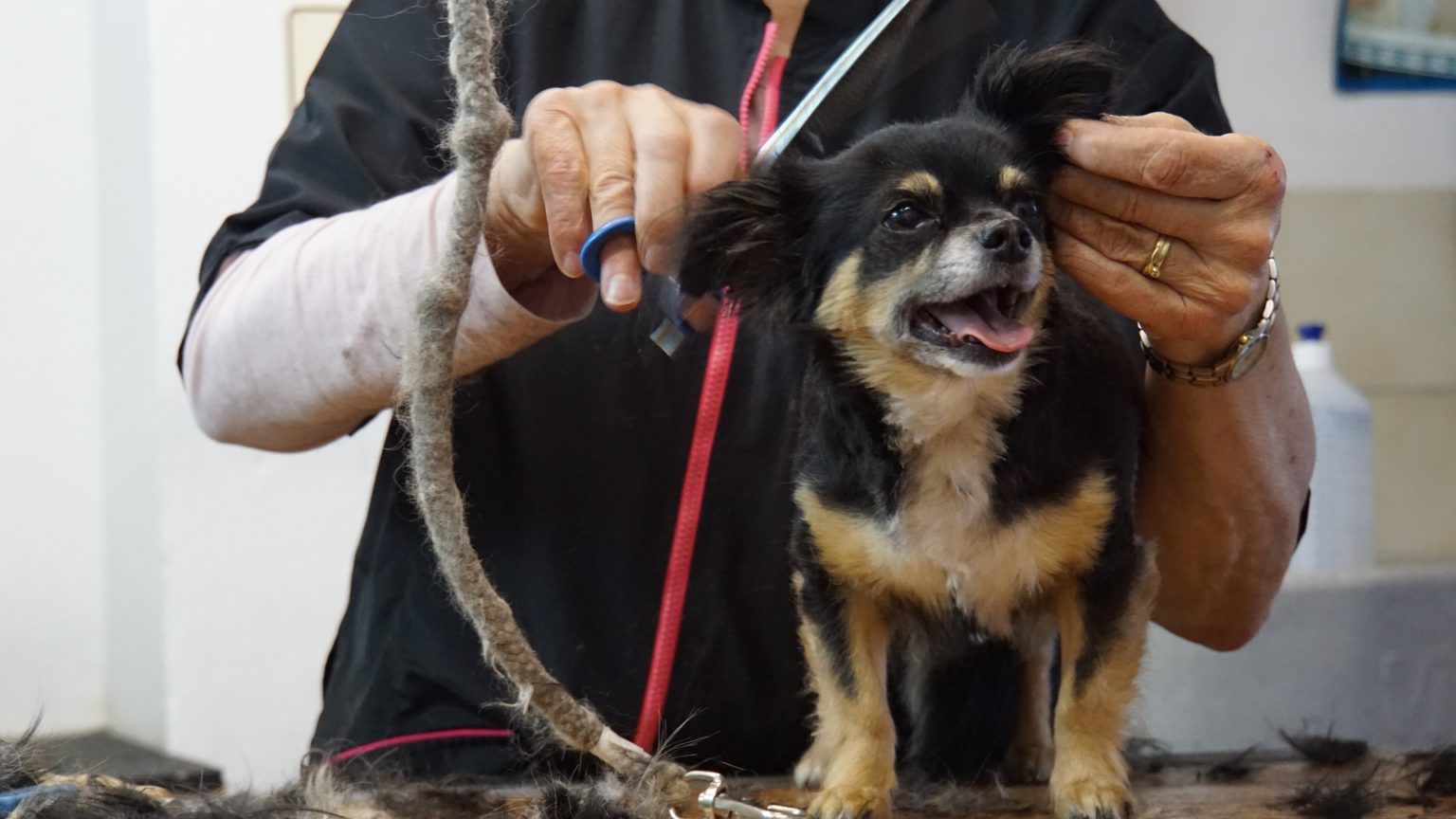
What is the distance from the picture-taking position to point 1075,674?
79 centimetres

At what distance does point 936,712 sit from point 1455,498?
1.46m

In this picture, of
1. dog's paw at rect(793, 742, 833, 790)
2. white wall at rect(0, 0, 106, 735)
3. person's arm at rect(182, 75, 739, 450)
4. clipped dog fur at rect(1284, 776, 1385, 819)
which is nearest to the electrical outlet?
white wall at rect(0, 0, 106, 735)

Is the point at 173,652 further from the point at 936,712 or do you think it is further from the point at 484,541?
the point at 936,712

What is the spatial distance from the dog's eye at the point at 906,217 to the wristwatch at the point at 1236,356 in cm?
15

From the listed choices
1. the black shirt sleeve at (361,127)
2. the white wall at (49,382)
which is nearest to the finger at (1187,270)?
the black shirt sleeve at (361,127)

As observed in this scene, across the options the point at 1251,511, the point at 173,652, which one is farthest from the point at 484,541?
the point at 173,652

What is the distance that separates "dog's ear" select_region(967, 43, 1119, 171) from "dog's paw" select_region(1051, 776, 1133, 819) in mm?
362

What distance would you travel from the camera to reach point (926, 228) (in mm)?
753

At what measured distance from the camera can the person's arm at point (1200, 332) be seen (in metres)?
0.68

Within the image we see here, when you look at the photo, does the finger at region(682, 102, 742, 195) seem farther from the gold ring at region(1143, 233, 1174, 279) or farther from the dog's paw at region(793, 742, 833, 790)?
the dog's paw at region(793, 742, 833, 790)

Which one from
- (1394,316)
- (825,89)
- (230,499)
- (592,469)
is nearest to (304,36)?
(230,499)

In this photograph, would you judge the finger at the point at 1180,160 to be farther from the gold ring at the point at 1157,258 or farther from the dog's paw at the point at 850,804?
the dog's paw at the point at 850,804

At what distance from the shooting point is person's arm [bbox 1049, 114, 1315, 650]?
0.68 meters

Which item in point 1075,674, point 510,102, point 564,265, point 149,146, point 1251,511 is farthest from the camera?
point 149,146
